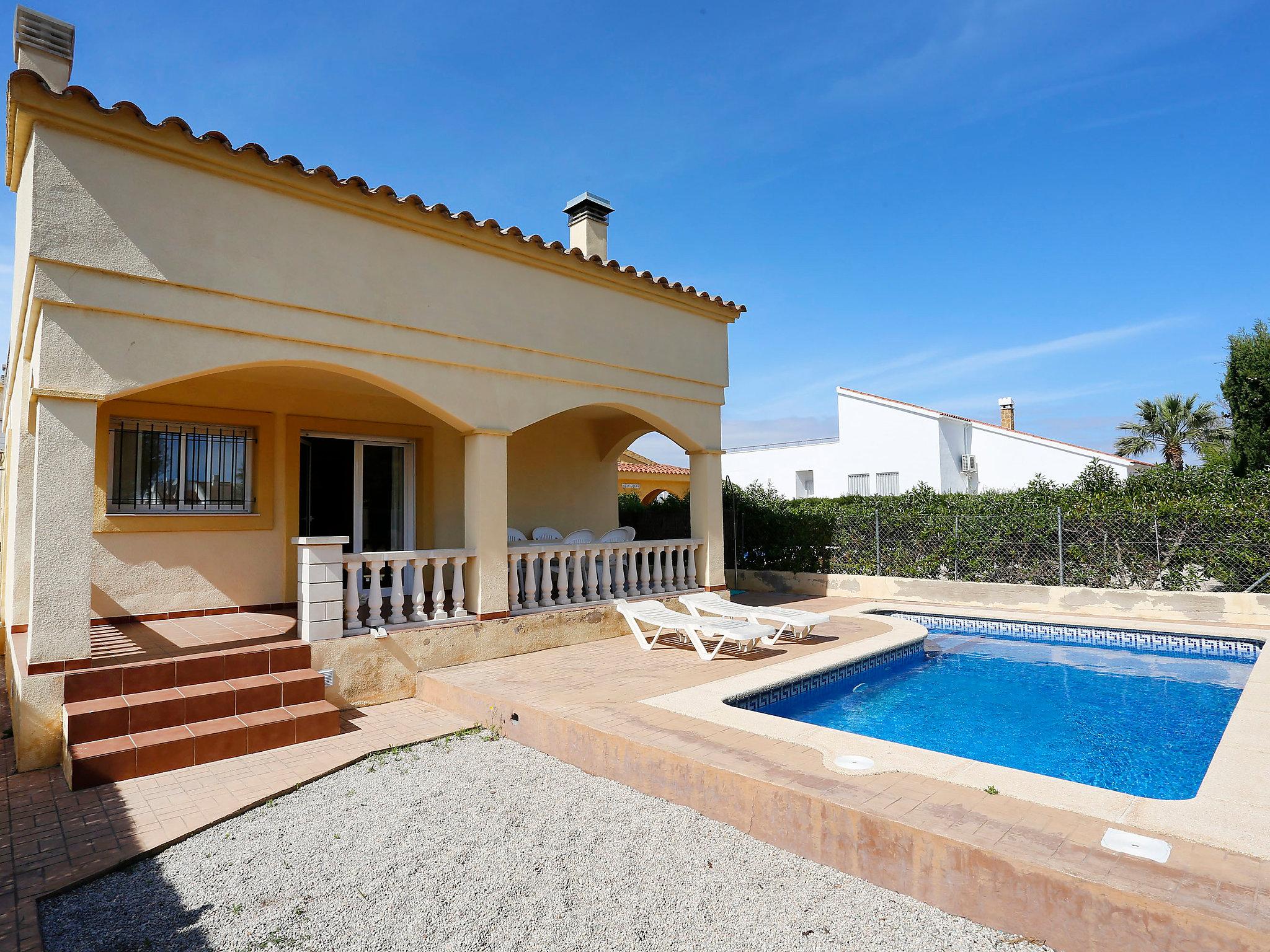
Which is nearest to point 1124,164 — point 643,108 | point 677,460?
point 643,108

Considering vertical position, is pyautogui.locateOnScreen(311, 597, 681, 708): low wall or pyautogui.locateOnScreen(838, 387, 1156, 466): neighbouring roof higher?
pyautogui.locateOnScreen(838, 387, 1156, 466): neighbouring roof

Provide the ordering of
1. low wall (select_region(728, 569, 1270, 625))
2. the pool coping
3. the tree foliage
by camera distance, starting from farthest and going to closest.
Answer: the tree foliage, low wall (select_region(728, 569, 1270, 625)), the pool coping

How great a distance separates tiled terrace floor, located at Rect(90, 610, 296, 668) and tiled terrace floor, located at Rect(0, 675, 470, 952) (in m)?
1.08

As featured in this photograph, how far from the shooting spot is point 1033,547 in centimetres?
1309

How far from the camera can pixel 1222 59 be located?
407 inches

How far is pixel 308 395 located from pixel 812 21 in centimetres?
960

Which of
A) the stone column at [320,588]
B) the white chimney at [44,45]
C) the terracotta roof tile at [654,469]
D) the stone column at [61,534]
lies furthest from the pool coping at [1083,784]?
the terracotta roof tile at [654,469]

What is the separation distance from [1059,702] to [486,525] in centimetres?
696

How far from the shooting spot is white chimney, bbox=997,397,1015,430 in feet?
120

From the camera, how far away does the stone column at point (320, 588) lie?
7.20 metres

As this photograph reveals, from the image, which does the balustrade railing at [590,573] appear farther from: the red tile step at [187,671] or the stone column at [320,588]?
the red tile step at [187,671]

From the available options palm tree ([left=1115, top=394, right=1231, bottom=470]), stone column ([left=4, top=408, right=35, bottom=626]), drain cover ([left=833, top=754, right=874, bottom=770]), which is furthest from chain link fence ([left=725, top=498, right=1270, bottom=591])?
palm tree ([left=1115, top=394, right=1231, bottom=470])

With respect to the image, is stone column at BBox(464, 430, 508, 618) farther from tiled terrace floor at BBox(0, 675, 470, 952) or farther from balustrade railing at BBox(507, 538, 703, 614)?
tiled terrace floor at BBox(0, 675, 470, 952)

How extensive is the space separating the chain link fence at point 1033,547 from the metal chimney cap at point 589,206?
806 cm
